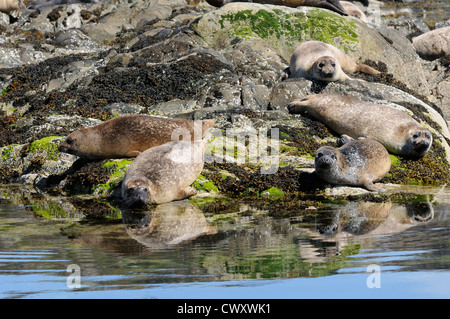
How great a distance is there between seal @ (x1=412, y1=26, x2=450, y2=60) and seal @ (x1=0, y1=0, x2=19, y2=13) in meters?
13.9

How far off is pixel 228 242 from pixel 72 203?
3.15m

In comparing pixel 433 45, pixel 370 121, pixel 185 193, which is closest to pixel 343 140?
pixel 370 121

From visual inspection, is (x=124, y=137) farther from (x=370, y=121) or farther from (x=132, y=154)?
(x=370, y=121)

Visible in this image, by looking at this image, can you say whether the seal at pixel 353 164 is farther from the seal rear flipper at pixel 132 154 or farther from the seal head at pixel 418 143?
the seal rear flipper at pixel 132 154

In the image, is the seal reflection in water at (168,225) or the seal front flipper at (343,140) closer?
the seal reflection in water at (168,225)

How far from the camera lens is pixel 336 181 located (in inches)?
320

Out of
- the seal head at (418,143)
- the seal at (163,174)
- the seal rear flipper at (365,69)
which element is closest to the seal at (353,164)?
the seal head at (418,143)

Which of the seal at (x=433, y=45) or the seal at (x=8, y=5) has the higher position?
the seal at (x=433, y=45)

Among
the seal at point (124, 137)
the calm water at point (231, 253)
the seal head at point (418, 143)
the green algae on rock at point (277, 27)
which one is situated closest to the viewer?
the calm water at point (231, 253)

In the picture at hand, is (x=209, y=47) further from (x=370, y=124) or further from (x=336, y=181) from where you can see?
(x=336, y=181)

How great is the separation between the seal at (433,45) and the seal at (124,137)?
11.2 m

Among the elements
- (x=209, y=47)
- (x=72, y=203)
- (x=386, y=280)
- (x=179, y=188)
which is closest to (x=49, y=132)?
(x=72, y=203)

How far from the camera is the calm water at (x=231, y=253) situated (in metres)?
3.86

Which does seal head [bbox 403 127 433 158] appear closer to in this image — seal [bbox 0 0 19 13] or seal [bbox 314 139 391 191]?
seal [bbox 314 139 391 191]
